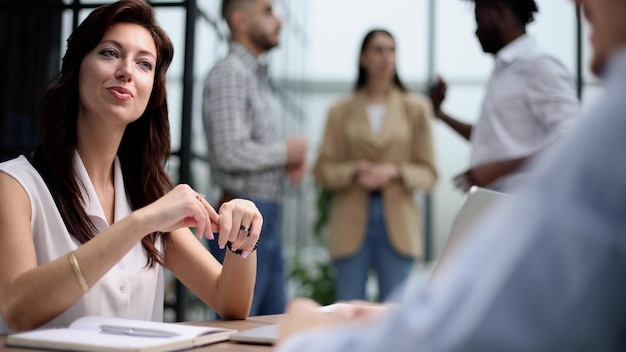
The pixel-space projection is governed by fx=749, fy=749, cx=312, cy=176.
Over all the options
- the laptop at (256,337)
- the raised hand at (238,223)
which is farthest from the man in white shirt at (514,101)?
the laptop at (256,337)

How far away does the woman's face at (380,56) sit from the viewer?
12.6 ft

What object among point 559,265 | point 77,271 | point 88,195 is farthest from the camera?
point 88,195

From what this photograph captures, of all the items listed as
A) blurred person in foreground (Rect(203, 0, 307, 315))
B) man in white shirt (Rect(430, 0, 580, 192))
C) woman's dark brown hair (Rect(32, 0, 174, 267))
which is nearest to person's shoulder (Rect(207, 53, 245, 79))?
blurred person in foreground (Rect(203, 0, 307, 315))

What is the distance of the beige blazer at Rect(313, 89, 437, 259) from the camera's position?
3.61 meters

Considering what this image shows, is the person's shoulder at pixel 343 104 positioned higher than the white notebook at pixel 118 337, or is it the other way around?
the person's shoulder at pixel 343 104

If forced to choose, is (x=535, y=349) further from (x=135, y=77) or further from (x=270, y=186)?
(x=270, y=186)

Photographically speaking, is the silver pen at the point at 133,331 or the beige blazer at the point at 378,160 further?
the beige blazer at the point at 378,160

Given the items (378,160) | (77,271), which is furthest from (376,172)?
(77,271)

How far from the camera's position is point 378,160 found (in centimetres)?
383

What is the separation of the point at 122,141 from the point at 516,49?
4.32 ft

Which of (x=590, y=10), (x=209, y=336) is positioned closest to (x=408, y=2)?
(x=209, y=336)

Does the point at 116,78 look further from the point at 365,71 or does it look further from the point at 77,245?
the point at 365,71

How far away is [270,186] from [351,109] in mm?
945

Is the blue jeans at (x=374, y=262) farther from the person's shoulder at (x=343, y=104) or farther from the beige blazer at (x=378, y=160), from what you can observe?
the person's shoulder at (x=343, y=104)
